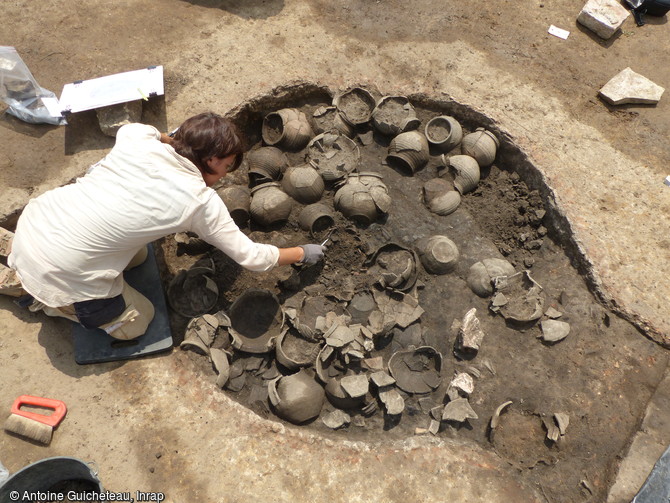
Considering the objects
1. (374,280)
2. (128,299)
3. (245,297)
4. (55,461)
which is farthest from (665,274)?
(55,461)

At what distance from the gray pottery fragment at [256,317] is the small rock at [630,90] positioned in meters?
4.98

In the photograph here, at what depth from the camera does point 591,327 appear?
13.6 ft

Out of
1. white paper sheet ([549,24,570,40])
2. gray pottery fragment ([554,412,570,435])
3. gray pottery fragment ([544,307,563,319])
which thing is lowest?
gray pottery fragment ([554,412,570,435])

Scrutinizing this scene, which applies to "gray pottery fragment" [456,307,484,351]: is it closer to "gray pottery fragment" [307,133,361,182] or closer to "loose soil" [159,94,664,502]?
"loose soil" [159,94,664,502]

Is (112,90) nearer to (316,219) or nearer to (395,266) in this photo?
(316,219)

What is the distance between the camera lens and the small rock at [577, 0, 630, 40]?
612 centimetres

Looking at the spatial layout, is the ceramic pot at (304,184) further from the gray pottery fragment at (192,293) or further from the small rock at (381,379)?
the small rock at (381,379)

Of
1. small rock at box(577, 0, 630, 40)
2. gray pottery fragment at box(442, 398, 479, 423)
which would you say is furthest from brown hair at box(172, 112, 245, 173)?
small rock at box(577, 0, 630, 40)

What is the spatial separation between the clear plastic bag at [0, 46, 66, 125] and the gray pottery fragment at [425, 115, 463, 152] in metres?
4.34

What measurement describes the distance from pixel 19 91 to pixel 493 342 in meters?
5.98

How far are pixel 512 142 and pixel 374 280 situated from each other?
2423 millimetres

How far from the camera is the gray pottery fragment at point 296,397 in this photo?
3.73 meters

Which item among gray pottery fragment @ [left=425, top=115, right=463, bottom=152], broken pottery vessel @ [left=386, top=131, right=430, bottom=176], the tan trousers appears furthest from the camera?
gray pottery fragment @ [left=425, top=115, right=463, bottom=152]

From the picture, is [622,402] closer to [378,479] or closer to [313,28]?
[378,479]
